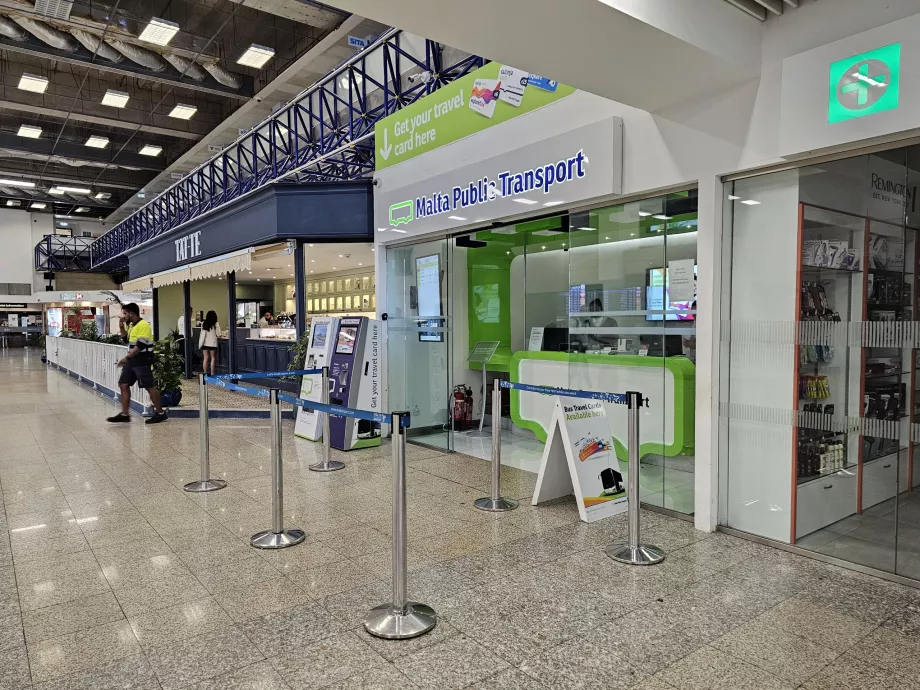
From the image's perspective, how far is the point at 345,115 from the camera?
1120 cm

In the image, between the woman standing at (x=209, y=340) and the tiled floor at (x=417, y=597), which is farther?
the woman standing at (x=209, y=340)

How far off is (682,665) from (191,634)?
2065mm

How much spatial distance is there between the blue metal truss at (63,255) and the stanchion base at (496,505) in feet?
92.2

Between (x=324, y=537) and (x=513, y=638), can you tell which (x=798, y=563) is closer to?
(x=513, y=638)

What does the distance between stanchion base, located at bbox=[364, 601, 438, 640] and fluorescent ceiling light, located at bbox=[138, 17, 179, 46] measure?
32.0 ft

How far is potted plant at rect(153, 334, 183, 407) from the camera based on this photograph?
8.70 meters

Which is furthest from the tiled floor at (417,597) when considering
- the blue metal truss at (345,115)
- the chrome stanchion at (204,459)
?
the blue metal truss at (345,115)

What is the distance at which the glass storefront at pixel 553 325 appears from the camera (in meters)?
4.32

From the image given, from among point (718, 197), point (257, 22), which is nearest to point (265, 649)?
point (718, 197)

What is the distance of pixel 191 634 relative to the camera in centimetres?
270

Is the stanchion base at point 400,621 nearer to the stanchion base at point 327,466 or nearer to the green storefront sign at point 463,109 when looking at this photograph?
the stanchion base at point 327,466

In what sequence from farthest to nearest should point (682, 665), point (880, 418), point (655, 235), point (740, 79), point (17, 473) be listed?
point (17, 473) < point (655, 235) < point (740, 79) < point (880, 418) < point (682, 665)

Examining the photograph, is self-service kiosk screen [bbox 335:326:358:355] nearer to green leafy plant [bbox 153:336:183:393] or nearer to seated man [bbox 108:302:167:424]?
seated man [bbox 108:302:167:424]

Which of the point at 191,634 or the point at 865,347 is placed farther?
the point at 865,347
